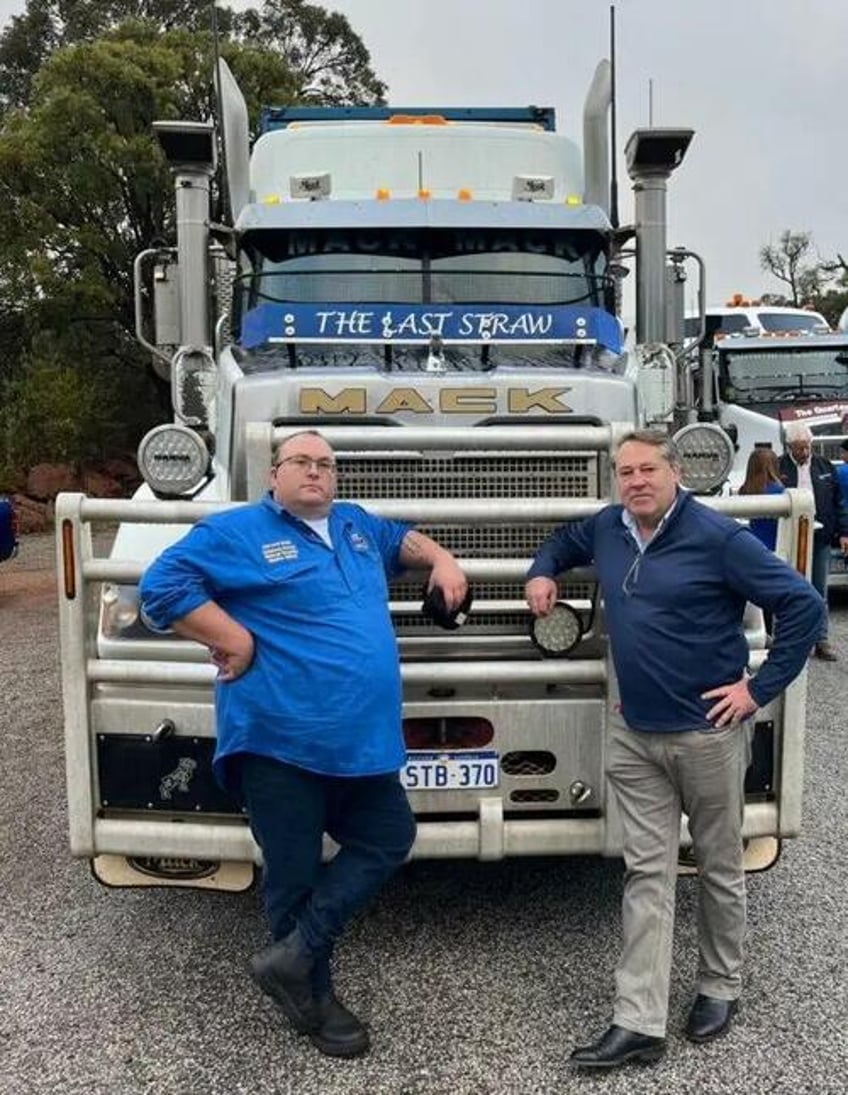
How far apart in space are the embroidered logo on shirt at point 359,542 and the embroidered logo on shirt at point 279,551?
22 cm

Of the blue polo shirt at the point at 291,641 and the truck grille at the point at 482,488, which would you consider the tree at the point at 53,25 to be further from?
the blue polo shirt at the point at 291,641

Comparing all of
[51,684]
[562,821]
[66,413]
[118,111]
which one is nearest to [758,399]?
[51,684]

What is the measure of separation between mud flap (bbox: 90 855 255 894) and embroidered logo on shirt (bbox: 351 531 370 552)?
47.5 inches

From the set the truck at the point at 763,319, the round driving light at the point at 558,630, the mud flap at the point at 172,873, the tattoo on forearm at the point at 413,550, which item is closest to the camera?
the tattoo on forearm at the point at 413,550

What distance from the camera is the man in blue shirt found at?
Result: 3.29 meters

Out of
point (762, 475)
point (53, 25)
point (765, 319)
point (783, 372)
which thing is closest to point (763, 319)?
point (765, 319)

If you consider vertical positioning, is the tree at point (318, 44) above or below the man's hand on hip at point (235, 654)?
above

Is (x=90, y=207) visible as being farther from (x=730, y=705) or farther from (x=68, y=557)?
(x=730, y=705)

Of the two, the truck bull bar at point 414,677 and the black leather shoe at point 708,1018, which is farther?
the truck bull bar at point 414,677

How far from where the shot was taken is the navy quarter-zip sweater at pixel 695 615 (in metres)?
3.28

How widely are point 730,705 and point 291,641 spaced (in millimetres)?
1261

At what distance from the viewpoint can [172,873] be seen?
4020 mm

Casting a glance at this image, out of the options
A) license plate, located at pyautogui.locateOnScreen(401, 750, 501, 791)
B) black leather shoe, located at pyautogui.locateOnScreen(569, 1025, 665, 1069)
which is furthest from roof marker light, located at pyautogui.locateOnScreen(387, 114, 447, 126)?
black leather shoe, located at pyautogui.locateOnScreen(569, 1025, 665, 1069)

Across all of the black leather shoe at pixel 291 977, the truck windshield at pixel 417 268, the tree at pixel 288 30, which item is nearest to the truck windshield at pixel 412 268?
the truck windshield at pixel 417 268
